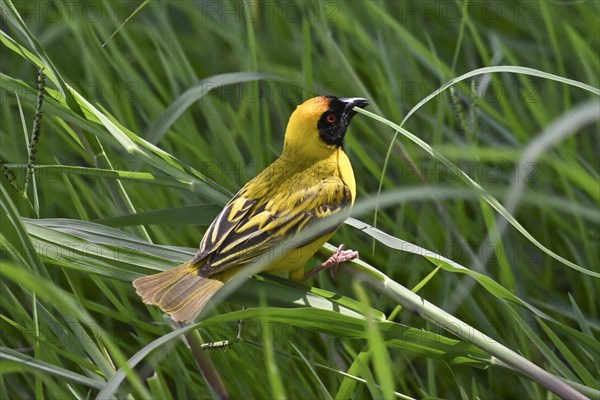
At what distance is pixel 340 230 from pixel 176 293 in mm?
903

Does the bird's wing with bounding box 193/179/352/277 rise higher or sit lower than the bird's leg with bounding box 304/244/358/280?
higher

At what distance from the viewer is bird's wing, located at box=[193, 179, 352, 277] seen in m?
2.29

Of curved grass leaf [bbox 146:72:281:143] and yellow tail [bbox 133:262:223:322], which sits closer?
yellow tail [bbox 133:262:223:322]

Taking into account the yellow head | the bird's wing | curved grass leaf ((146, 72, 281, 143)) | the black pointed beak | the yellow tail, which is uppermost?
curved grass leaf ((146, 72, 281, 143))

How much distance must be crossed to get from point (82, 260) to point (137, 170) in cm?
46

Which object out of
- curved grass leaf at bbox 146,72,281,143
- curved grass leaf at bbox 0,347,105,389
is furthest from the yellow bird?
curved grass leaf at bbox 0,347,105,389

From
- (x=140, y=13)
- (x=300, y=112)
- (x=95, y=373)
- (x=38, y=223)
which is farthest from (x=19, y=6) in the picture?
(x=95, y=373)

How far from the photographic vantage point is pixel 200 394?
259 centimetres

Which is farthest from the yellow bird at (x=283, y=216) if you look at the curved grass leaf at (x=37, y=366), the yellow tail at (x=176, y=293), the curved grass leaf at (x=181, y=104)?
the curved grass leaf at (x=37, y=366)

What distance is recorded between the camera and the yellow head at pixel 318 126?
9.18 ft

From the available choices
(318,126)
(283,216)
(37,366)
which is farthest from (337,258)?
(37,366)

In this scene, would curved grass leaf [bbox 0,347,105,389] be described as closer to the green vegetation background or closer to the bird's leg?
the green vegetation background

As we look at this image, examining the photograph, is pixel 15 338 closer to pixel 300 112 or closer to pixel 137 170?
pixel 137 170

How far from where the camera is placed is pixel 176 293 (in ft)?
7.38
